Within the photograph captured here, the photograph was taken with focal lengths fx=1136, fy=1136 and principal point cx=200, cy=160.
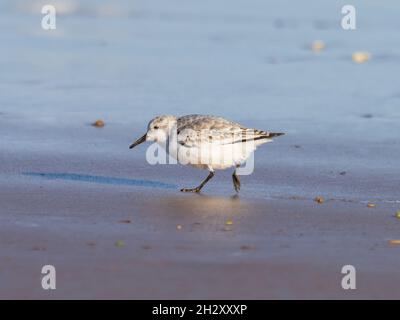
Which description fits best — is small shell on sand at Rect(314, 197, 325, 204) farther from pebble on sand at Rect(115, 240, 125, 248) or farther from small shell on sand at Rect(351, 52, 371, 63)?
small shell on sand at Rect(351, 52, 371, 63)

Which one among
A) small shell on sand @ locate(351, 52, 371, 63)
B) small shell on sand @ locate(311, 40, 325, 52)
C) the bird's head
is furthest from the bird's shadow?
small shell on sand @ locate(311, 40, 325, 52)

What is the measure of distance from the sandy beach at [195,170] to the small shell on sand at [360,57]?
5.3 inches

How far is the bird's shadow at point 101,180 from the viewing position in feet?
32.4

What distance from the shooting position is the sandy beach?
721 cm

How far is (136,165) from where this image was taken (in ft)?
35.0

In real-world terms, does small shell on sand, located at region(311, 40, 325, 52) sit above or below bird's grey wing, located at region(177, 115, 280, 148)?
above

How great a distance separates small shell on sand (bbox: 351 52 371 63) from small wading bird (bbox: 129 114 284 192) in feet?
23.0

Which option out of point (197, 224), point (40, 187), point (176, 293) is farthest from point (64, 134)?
point (176, 293)

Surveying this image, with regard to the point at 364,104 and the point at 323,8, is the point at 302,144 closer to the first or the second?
the point at 364,104

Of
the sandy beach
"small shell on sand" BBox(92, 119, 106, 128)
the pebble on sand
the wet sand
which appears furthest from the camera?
"small shell on sand" BBox(92, 119, 106, 128)

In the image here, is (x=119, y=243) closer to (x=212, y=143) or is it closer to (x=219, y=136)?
(x=212, y=143)

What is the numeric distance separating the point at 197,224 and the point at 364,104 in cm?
567

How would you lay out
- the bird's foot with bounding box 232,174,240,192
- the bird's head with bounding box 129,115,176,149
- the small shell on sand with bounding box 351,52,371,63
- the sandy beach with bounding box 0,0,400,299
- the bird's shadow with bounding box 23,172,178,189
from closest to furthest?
1. the sandy beach with bounding box 0,0,400,299
2. the bird's foot with bounding box 232,174,240,192
3. the bird's shadow with bounding box 23,172,178,189
4. the bird's head with bounding box 129,115,176,149
5. the small shell on sand with bounding box 351,52,371,63

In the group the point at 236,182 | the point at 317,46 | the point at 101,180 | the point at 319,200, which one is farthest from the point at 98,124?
the point at 317,46
